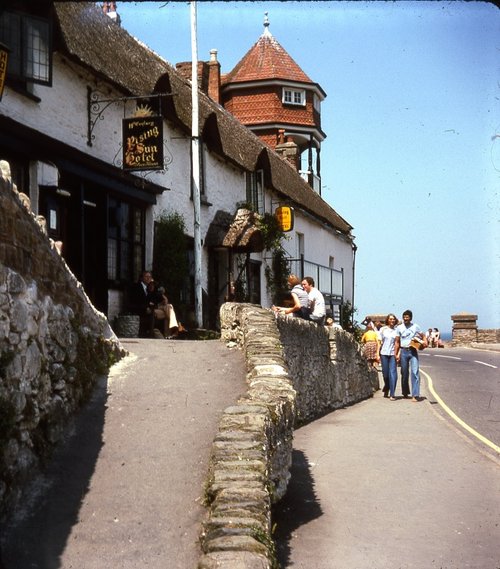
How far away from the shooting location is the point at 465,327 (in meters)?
47.4

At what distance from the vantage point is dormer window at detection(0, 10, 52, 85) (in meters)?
13.5

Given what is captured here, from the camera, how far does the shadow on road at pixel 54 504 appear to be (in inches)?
235

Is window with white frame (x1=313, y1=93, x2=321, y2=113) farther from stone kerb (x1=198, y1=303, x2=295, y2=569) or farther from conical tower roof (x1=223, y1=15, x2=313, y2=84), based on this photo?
stone kerb (x1=198, y1=303, x2=295, y2=569)

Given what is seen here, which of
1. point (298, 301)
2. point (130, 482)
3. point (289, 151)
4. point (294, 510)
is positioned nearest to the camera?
point (130, 482)

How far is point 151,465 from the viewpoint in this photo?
24.1ft

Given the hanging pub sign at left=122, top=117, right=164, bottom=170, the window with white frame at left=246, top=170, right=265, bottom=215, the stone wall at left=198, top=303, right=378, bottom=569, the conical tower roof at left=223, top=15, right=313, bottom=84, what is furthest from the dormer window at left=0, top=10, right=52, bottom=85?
the conical tower roof at left=223, top=15, right=313, bottom=84

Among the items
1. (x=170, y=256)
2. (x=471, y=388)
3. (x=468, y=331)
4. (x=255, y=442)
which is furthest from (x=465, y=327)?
(x=255, y=442)

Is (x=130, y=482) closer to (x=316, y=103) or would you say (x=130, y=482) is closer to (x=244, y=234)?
(x=244, y=234)

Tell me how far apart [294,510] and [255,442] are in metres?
2.07

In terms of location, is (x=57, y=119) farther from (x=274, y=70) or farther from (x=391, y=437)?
(x=274, y=70)

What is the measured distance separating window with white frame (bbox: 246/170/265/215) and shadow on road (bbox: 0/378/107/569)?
18.8m

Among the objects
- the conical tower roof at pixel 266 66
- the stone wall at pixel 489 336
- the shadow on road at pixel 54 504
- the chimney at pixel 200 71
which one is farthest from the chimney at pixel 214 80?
the shadow on road at pixel 54 504

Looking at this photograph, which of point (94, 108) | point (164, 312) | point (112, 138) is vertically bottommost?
point (164, 312)

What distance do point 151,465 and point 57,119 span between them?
9.51m
